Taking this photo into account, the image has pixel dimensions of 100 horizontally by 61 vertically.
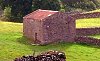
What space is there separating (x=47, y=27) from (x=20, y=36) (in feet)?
13.2

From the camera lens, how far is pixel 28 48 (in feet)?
100

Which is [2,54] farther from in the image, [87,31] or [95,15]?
[95,15]

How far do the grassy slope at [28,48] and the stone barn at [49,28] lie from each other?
868 mm

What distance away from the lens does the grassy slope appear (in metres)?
28.6

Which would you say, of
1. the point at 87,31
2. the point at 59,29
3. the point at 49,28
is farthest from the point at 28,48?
the point at 87,31

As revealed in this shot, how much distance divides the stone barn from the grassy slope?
0.87m

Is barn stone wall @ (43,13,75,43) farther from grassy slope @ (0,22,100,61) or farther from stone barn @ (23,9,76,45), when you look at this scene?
grassy slope @ (0,22,100,61)

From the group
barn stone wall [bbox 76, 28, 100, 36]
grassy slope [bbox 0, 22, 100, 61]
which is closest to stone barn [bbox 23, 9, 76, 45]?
grassy slope [bbox 0, 22, 100, 61]

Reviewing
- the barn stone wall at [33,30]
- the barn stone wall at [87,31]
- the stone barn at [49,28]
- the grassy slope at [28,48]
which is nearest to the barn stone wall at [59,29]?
the stone barn at [49,28]

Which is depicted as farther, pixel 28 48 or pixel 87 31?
pixel 87 31

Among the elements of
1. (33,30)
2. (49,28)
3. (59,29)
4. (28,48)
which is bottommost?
(28,48)

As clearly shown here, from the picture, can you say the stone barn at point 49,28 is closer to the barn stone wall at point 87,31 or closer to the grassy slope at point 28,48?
the grassy slope at point 28,48

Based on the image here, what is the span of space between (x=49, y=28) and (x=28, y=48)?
327cm

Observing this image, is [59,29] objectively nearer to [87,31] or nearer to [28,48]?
[28,48]
